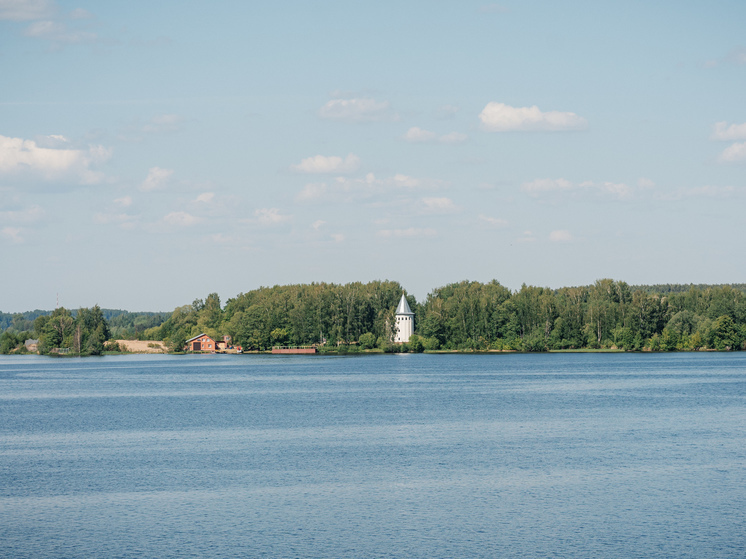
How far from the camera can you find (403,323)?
14312 centimetres

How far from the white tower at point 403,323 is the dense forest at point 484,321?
1.79 m

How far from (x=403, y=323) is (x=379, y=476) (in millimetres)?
114945

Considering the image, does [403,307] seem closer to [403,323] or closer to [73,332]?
[403,323]

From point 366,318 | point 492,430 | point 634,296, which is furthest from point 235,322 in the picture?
→ point 492,430

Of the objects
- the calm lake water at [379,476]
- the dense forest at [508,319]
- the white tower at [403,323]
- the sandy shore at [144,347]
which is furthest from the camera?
the sandy shore at [144,347]

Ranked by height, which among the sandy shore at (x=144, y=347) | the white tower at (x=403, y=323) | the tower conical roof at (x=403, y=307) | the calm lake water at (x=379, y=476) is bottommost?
the calm lake water at (x=379, y=476)

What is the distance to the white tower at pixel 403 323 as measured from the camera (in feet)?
469

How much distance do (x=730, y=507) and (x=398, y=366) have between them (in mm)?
79170

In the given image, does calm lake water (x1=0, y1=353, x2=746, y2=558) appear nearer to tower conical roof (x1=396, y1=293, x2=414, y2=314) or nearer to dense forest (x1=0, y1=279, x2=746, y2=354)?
dense forest (x1=0, y1=279, x2=746, y2=354)

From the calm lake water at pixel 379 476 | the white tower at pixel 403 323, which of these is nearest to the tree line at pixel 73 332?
the white tower at pixel 403 323

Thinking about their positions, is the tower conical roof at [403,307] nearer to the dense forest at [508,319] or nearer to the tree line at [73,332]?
the dense forest at [508,319]

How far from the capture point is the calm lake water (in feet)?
68.0

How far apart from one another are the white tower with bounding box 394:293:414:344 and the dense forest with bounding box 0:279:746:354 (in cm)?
179

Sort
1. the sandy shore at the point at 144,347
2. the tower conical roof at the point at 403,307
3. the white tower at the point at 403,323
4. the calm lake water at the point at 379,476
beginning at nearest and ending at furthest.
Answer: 1. the calm lake water at the point at 379,476
2. the white tower at the point at 403,323
3. the tower conical roof at the point at 403,307
4. the sandy shore at the point at 144,347
